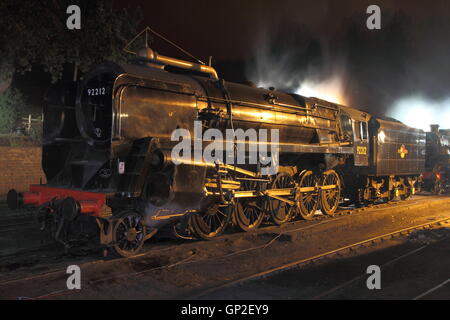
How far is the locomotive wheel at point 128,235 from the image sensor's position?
6361mm

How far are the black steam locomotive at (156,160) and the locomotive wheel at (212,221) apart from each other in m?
0.02

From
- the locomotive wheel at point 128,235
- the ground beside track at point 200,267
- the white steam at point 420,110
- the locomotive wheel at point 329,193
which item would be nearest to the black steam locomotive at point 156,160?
the locomotive wheel at point 128,235

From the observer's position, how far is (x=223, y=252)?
720 cm

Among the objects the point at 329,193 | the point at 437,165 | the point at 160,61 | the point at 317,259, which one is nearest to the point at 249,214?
the point at 317,259

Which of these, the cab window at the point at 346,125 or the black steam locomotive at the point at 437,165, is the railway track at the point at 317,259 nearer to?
the cab window at the point at 346,125

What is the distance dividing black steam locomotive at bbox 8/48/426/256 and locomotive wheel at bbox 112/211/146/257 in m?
0.02

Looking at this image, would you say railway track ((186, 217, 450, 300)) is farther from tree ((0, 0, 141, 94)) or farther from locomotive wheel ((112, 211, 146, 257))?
tree ((0, 0, 141, 94))

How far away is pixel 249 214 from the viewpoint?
9.38 m

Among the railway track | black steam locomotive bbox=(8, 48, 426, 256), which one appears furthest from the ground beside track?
black steam locomotive bbox=(8, 48, 426, 256)

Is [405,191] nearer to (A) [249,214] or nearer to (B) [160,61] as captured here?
(A) [249,214]

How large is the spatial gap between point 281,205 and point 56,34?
43.2 feet

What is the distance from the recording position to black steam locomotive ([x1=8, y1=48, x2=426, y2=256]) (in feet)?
21.0
